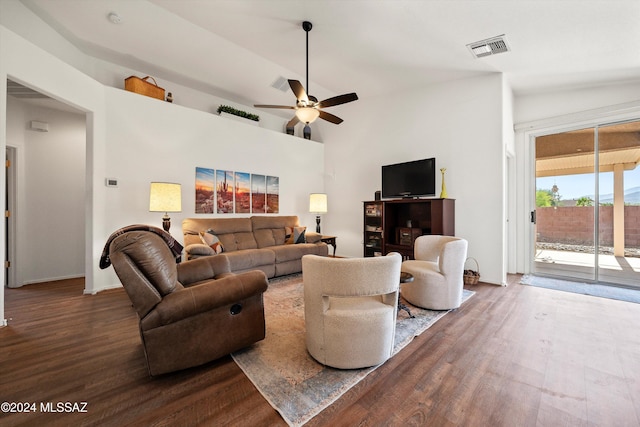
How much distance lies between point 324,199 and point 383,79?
2571 millimetres

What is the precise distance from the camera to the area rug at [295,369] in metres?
1.49

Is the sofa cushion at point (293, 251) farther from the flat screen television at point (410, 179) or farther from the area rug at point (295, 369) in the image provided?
the flat screen television at point (410, 179)

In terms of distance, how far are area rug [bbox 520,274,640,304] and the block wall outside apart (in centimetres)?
75

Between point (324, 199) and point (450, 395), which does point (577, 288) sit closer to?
point (450, 395)

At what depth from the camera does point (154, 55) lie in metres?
3.91

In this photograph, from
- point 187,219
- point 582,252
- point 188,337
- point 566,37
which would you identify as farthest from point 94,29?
point 582,252

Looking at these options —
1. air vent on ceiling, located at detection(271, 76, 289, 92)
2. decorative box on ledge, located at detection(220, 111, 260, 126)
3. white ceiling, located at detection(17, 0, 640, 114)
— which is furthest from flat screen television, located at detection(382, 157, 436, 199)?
decorative box on ledge, located at detection(220, 111, 260, 126)

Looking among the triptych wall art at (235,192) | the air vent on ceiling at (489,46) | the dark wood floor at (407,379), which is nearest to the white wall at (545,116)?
the air vent on ceiling at (489,46)

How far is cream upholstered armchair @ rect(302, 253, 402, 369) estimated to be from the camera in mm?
1700

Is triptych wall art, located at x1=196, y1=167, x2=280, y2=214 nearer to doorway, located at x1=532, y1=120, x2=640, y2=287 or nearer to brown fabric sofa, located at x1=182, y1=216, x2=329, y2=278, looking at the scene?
brown fabric sofa, located at x1=182, y1=216, x2=329, y2=278

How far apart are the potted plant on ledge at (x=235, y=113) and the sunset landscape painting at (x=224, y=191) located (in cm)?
116

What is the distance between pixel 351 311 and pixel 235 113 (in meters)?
4.69

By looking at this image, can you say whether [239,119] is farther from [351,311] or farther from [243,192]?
[351,311]

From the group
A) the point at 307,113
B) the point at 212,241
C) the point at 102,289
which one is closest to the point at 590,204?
the point at 307,113
